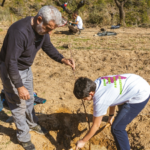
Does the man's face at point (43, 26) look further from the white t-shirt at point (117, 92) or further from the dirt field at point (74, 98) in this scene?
the dirt field at point (74, 98)

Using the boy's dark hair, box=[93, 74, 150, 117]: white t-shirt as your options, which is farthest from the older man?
box=[93, 74, 150, 117]: white t-shirt

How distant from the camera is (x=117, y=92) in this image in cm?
207

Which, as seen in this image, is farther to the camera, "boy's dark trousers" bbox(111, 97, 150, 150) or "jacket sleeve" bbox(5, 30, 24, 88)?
"boy's dark trousers" bbox(111, 97, 150, 150)

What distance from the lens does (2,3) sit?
18.0 m

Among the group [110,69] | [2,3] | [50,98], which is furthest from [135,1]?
[50,98]

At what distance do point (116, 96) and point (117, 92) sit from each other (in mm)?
46

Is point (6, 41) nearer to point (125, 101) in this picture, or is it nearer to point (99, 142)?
point (125, 101)

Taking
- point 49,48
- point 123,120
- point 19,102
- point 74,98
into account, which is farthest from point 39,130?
point 123,120

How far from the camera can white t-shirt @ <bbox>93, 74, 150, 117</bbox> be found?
199 centimetres

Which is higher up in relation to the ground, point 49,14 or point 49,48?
point 49,14

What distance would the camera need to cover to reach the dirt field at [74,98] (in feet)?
10.1

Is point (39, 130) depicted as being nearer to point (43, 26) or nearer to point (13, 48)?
point (13, 48)

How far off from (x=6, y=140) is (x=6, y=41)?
65.8 inches

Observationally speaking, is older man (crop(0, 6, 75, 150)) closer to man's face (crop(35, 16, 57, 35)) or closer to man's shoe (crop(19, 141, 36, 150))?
man's face (crop(35, 16, 57, 35))
